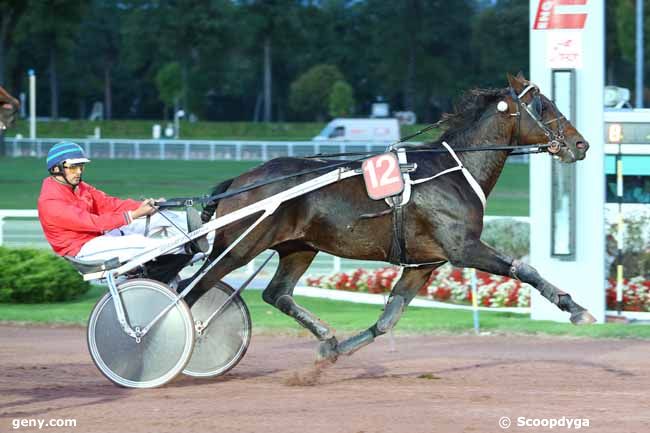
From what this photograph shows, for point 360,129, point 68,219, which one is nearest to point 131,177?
point 360,129

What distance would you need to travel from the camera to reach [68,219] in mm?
6605

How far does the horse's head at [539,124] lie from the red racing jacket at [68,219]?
2525 millimetres

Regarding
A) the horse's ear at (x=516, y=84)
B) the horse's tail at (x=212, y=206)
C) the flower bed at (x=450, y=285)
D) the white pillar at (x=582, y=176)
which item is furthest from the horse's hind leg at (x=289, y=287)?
the flower bed at (x=450, y=285)

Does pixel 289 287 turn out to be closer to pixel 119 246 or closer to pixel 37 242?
pixel 119 246

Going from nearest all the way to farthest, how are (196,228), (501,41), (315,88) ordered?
(196,228), (501,41), (315,88)

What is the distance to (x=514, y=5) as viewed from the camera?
57.7 metres

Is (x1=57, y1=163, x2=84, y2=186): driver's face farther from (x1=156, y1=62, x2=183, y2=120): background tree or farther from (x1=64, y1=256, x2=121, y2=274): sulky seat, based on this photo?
(x1=156, y1=62, x2=183, y2=120): background tree

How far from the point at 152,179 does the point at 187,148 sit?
888 centimetres

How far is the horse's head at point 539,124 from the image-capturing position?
705 centimetres

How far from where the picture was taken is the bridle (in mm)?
7043

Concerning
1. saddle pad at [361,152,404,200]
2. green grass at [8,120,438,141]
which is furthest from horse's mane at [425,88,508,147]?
green grass at [8,120,438,141]

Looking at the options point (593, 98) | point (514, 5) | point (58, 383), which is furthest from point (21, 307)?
point (514, 5)

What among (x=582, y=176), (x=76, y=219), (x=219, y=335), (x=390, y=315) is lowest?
(x=219, y=335)

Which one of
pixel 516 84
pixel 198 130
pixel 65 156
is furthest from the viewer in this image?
pixel 198 130
